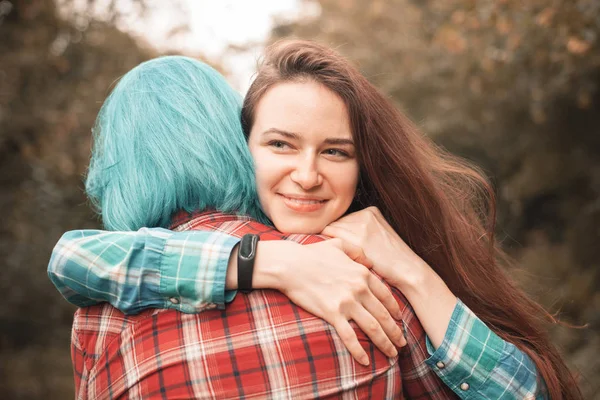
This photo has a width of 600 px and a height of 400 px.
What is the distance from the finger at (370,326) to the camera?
1.79 meters

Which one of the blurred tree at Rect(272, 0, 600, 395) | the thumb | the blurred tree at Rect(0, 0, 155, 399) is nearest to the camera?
the thumb

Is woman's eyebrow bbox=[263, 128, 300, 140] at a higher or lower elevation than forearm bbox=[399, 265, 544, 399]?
higher

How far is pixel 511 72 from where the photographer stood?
645 centimetres

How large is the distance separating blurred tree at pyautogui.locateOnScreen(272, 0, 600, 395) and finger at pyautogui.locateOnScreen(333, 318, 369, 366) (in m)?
2.45

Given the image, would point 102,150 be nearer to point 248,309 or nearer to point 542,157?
point 248,309

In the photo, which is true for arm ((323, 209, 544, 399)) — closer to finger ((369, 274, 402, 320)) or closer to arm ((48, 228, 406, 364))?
finger ((369, 274, 402, 320))

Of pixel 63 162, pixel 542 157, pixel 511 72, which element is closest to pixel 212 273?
pixel 511 72

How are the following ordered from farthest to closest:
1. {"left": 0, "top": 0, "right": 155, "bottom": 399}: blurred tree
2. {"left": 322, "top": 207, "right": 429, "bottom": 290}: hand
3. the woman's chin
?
{"left": 0, "top": 0, "right": 155, "bottom": 399}: blurred tree, the woman's chin, {"left": 322, "top": 207, "right": 429, "bottom": 290}: hand

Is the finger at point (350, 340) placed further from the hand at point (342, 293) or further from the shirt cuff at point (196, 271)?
the shirt cuff at point (196, 271)

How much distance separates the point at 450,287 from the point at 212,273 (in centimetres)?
102

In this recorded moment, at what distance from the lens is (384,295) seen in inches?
76.0

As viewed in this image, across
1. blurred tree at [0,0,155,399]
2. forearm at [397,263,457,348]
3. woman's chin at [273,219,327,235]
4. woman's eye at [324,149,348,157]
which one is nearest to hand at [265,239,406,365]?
forearm at [397,263,457,348]

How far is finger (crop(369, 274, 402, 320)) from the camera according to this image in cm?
192

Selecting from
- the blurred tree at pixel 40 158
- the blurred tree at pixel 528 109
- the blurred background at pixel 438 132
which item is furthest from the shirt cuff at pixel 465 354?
the blurred tree at pixel 40 158
